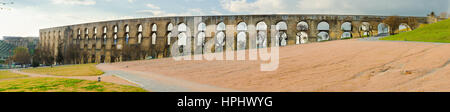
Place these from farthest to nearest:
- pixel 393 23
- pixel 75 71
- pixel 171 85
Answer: pixel 393 23
pixel 75 71
pixel 171 85

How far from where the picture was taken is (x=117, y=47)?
132 ft

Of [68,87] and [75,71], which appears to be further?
[75,71]

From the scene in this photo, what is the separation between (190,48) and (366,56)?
25.8 metres

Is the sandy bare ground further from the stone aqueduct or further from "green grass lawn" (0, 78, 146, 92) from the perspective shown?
the stone aqueduct

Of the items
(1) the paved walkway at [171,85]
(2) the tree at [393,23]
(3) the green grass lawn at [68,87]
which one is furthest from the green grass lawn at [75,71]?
(2) the tree at [393,23]

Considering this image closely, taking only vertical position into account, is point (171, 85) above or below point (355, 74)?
below

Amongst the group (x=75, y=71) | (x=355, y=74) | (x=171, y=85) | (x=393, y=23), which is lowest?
(x=171, y=85)

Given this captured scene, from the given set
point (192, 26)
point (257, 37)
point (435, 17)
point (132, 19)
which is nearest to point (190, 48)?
point (192, 26)

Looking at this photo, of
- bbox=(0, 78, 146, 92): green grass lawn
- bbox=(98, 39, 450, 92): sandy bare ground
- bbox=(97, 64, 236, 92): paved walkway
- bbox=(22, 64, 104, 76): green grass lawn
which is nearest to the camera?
bbox=(98, 39, 450, 92): sandy bare ground

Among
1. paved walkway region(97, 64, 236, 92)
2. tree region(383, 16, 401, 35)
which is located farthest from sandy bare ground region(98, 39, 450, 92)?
tree region(383, 16, 401, 35)

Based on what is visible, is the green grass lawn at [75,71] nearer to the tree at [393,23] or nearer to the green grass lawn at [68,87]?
the green grass lawn at [68,87]

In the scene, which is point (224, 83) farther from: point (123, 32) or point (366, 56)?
point (123, 32)

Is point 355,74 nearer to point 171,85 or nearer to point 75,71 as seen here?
point 171,85

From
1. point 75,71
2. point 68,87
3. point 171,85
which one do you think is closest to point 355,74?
point 171,85
